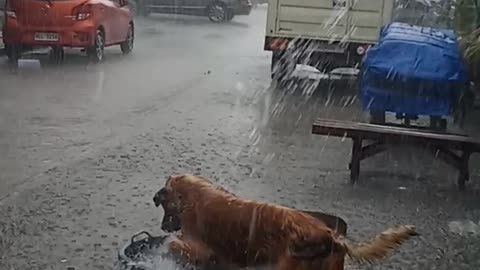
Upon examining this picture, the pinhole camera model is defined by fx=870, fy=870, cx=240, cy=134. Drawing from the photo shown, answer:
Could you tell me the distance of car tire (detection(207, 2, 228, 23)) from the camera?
33750mm

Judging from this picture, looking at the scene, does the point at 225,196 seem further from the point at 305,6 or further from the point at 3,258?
the point at 305,6

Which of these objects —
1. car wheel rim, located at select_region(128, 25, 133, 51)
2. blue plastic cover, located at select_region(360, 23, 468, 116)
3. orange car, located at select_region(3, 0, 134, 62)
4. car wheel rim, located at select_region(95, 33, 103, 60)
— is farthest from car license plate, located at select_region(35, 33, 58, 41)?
blue plastic cover, located at select_region(360, 23, 468, 116)

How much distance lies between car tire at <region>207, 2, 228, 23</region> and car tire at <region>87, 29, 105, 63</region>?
50.0 ft

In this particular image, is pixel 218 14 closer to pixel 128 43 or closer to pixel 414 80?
pixel 128 43

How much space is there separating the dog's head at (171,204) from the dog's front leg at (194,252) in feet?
0.54

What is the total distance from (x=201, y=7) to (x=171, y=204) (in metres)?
30.6

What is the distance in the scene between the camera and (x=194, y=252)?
13.4 ft

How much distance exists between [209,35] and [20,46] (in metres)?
10.3

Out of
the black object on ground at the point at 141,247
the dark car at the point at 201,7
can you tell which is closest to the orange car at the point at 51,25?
the black object on ground at the point at 141,247

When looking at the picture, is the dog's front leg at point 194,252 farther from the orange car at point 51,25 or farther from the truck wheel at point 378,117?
the orange car at point 51,25

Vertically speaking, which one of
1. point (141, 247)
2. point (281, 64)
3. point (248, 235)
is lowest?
point (281, 64)

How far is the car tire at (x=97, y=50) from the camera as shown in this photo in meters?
18.3

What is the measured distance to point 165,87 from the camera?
14922 millimetres

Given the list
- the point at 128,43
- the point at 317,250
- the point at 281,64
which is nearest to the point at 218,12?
the point at 128,43
